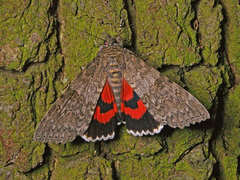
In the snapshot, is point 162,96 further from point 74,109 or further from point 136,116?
point 74,109

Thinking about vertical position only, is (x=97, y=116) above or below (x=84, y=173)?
above

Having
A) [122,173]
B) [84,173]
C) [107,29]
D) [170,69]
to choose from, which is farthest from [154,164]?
[107,29]

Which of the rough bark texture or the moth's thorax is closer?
the rough bark texture

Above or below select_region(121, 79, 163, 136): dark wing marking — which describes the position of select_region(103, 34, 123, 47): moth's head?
above

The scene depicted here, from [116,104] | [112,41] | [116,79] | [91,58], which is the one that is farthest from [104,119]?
[112,41]

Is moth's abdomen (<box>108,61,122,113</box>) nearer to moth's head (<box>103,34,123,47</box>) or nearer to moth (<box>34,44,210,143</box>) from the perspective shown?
moth (<box>34,44,210,143</box>)

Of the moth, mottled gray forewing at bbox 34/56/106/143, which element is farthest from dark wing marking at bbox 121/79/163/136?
mottled gray forewing at bbox 34/56/106/143

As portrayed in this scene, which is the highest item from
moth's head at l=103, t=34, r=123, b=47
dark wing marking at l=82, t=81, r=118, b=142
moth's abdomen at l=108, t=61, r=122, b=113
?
moth's head at l=103, t=34, r=123, b=47

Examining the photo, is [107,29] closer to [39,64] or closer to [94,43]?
[94,43]
